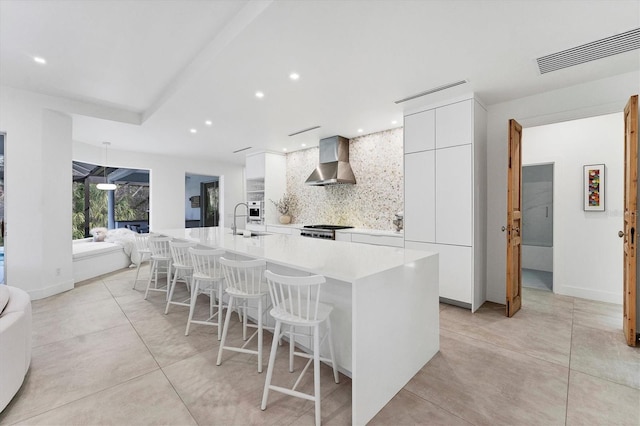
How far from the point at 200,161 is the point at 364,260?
7.42 meters

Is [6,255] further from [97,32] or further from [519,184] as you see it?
[519,184]

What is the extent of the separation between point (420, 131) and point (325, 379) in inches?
126

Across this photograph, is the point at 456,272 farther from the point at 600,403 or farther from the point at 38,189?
the point at 38,189

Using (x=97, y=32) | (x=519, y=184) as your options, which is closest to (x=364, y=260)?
(x=519, y=184)

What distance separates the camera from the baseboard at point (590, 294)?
11.7 ft

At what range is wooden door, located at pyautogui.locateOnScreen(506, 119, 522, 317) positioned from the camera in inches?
126

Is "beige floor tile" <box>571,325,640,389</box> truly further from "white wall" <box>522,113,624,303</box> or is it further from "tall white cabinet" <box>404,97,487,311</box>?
"white wall" <box>522,113,624,303</box>

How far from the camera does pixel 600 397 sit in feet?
6.06

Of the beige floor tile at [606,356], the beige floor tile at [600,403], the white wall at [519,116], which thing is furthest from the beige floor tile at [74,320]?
the white wall at [519,116]

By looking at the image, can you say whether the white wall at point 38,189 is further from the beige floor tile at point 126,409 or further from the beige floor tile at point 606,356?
the beige floor tile at point 606,356

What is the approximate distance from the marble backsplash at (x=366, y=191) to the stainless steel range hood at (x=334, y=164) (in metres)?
0.17

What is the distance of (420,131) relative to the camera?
3.75 meters

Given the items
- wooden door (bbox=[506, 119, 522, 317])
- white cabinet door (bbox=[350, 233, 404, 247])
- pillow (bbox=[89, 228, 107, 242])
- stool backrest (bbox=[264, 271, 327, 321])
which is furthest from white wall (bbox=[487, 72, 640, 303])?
pillow (bbox=[89, 228, 107, 242])

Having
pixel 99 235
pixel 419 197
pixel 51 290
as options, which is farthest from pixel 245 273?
pixel 99 235
